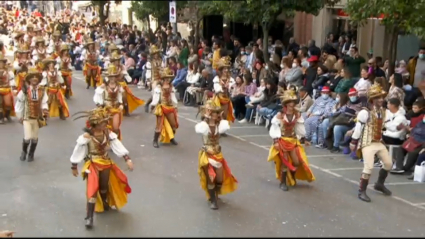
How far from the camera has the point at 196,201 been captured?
1018 cm

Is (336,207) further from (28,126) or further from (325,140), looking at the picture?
(28,126)

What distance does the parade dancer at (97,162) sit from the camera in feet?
29.6

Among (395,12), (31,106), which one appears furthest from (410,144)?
(31,106)

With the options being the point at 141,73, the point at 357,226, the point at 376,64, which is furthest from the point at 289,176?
the point at 141,73

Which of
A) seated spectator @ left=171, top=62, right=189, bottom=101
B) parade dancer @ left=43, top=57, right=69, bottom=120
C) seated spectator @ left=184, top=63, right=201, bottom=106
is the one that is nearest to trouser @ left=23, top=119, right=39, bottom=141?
parade dancer @ left=43, top=57, right=69, bottom=120

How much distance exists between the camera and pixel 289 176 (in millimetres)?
10945

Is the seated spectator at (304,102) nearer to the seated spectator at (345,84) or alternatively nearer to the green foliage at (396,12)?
the seated spectator at (345,84)

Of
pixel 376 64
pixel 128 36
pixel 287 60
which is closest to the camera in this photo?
pixel 376 64

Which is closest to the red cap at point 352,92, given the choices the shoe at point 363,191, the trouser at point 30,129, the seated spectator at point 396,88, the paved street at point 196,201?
the seated spectator at point 396,88

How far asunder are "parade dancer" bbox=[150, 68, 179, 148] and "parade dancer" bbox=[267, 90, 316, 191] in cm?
340

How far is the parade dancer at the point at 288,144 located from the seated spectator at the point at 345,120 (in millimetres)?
2528

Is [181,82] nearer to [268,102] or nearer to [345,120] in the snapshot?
[268,102]

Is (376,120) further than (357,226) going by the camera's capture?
Yes

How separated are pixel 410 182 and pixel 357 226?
2.59 metres
